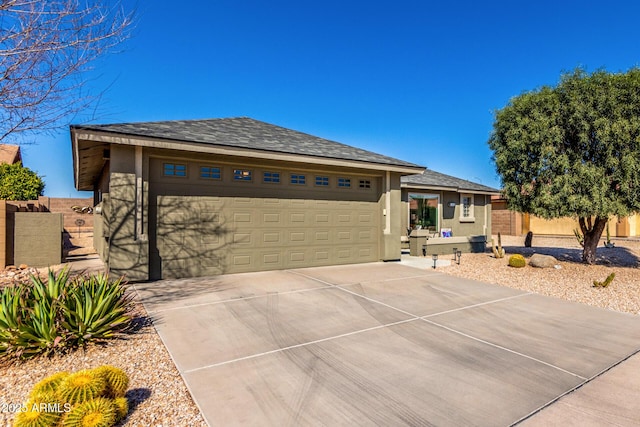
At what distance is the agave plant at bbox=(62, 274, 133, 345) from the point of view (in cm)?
388

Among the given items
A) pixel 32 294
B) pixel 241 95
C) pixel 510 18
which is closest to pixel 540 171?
pixel 510 18

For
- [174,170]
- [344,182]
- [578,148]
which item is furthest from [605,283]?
[174,170]

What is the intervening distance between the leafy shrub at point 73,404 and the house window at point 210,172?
6.54m

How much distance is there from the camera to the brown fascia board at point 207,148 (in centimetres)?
693

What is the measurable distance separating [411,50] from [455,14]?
3233 millimetres

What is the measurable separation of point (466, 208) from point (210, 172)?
585 inches

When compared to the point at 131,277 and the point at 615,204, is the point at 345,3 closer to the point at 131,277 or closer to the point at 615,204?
the point at 615,204

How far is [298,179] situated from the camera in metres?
10.0

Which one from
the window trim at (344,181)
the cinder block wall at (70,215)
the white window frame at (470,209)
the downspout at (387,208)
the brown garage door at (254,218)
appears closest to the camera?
the brown garage door at (254,218)

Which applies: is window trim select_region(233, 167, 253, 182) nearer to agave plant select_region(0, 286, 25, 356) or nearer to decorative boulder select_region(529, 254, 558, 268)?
agave plant select_region(0, 286, 25, 356)

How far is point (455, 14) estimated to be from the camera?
13328 millimetres

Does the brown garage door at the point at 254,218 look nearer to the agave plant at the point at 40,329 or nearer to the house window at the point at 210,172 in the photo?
the house window at the point at 210,172

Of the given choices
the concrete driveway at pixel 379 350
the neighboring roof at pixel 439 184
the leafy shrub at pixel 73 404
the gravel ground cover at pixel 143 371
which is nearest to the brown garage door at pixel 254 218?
the concrete driveway at pixel 379 350

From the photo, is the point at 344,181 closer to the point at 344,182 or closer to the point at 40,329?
the point at 344,182
